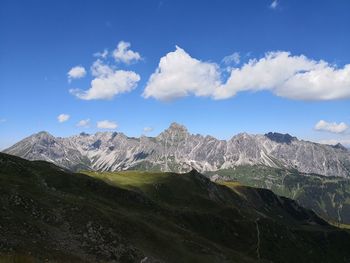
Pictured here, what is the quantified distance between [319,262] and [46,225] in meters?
119

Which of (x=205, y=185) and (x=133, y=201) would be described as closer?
(x=133, y=201)

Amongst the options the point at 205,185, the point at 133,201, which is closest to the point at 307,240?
the point at 205,185

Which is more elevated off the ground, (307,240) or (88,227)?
(88,227)

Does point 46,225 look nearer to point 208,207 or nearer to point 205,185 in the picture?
point 208,207

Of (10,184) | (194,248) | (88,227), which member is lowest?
(194,248)

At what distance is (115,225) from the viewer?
64.9m

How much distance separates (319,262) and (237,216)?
42.2 meters

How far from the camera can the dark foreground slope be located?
4969 centimetres

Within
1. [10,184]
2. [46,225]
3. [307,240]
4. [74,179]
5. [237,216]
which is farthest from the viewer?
[307,240]

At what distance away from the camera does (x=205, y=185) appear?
560 feet

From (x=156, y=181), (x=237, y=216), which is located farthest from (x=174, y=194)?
(x=237, y=216)

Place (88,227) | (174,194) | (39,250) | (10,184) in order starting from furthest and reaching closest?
(174,194) < (10,184) < (88,227) < (39,250)

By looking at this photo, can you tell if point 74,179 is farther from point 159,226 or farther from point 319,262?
point 319,262

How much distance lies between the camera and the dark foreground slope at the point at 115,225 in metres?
49.7
